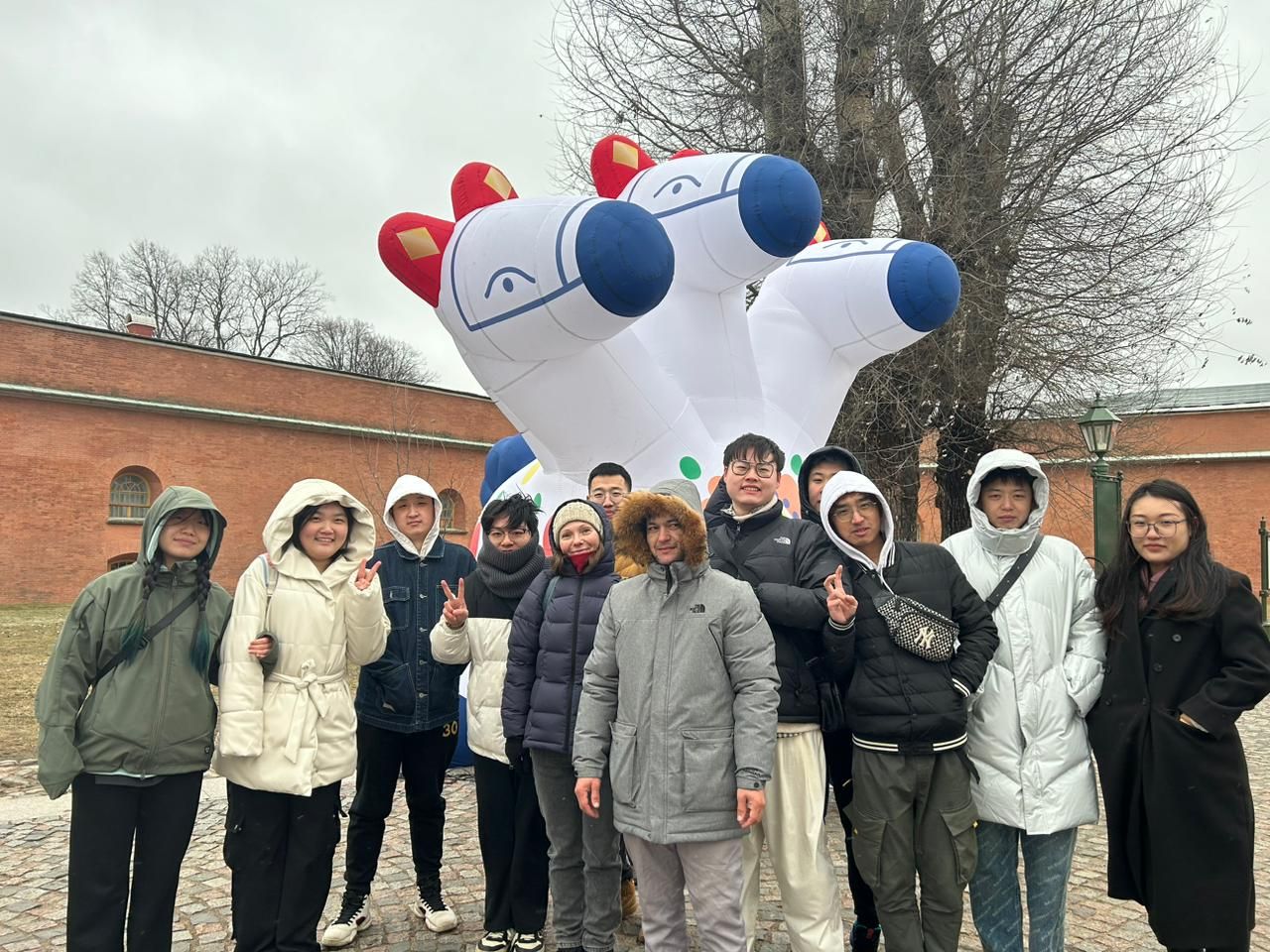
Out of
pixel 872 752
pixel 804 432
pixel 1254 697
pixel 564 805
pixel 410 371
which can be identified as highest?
pixel 410 371

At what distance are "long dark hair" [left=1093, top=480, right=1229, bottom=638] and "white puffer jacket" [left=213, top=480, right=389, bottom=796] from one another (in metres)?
2.45

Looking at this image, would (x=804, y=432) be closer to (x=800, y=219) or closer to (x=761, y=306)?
(x=761, y=306)

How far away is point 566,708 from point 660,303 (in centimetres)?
240

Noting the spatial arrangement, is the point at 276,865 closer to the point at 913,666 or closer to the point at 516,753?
the point at 516,753

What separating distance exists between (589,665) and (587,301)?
1611mm

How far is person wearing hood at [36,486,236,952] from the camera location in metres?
2.84

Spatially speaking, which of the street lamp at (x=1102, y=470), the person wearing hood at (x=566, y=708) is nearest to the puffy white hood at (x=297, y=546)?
the person wearing hood at (x=566, y=708)

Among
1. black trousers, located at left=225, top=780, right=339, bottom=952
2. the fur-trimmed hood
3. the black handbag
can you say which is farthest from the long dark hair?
black trousers, located at left=225, top=780, right=339, bottom=952

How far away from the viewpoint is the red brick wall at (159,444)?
1739cm

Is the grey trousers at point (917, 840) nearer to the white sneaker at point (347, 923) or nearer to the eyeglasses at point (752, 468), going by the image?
the eyeglasses at point (752, 468)

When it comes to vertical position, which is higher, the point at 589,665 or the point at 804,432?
the point at 804,432

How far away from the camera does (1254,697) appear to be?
2.64 m

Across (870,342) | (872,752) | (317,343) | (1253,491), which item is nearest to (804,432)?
(870,342)

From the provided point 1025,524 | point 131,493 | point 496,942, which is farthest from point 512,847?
point 131,493
